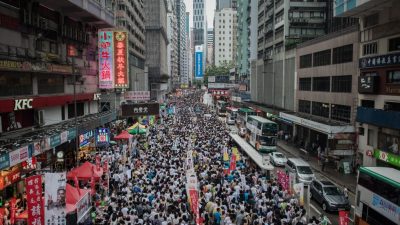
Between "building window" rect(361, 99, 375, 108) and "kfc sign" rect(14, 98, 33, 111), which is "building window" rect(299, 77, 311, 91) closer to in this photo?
"building window" rect(361, 99, 375, 108)

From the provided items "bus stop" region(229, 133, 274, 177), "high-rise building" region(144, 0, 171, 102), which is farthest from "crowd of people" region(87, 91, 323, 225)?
"high-rise building" region(144, 0, 171, 102)

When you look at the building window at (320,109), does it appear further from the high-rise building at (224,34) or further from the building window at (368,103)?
the high-rise building at (224,34)

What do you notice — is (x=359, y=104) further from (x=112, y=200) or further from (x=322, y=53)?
(x=112, y=200)

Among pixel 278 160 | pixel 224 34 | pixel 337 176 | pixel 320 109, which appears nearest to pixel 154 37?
pixel 224 34

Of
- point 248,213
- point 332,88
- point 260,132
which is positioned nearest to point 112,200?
point 248,213

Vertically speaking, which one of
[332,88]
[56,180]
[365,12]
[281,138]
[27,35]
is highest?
[365,12]

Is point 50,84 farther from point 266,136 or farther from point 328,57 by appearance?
point 328,57

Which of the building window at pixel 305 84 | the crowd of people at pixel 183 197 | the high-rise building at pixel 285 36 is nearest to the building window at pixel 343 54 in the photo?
the building window at pixel 305 84
